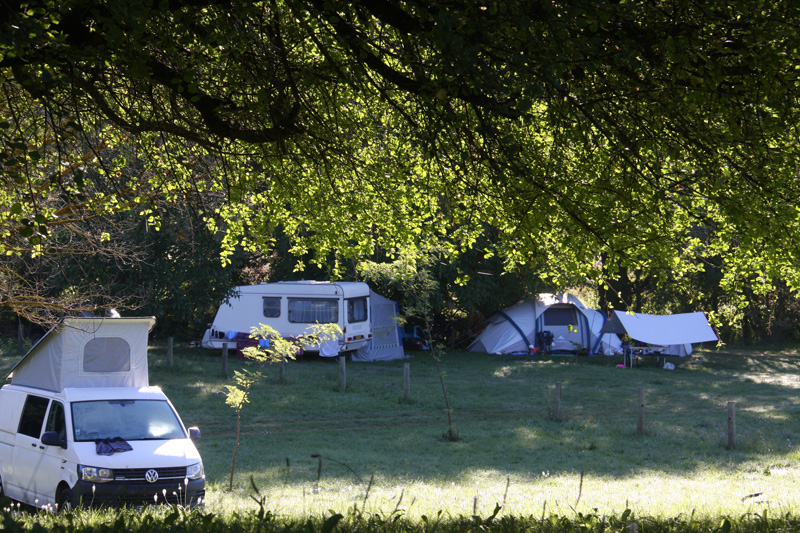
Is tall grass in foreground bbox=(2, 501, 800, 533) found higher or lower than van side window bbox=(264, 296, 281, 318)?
lower

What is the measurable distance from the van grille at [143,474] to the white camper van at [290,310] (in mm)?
17166

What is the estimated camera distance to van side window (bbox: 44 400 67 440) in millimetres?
9648

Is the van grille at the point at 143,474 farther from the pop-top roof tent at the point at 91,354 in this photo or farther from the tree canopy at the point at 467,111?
the pop-top roof tent at the point at 91,354

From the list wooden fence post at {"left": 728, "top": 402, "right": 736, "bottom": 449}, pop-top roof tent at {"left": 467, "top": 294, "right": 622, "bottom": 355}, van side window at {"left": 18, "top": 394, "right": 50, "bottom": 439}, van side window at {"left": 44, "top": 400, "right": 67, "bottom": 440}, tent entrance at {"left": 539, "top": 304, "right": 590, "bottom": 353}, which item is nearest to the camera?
van side window at {"left": 44, "top": 400, "right": 67, "bottom": 440}

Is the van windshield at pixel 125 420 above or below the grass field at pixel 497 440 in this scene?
above

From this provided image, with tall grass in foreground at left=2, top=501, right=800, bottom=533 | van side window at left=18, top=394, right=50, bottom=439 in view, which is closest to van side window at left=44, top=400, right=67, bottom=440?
van side window at left=18, top=394, right=50, bottom=439

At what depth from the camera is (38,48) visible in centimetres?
537

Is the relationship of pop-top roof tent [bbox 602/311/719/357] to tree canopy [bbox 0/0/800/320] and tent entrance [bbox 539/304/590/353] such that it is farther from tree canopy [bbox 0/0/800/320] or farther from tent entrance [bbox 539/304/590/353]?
tree canopy [bbox 0/0/800/320]

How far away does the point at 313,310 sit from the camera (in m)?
27.1

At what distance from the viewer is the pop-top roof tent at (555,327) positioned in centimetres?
3120

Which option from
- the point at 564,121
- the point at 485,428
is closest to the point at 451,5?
the point at 564,121

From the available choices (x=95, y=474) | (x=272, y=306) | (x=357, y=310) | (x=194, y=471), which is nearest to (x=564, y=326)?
(x=357, y=310)

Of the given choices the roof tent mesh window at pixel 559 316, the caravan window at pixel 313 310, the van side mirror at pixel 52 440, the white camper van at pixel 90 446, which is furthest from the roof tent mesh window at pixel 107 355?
the roof tent mesh window at pixel 559 316

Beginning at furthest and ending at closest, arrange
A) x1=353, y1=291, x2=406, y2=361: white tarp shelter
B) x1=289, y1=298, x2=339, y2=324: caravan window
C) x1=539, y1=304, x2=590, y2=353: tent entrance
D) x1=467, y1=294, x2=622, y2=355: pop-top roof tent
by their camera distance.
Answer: x1=539, y1=304, x2=590, y2=353: tent entrance
x1=467, y1=294, x2=622, y2=355: pop-top roof tent
x1=353, y1=291, x2=406, y2=361: white tarp shelter
x1=289, y1=298, x2=339, y2=324: caravan window
